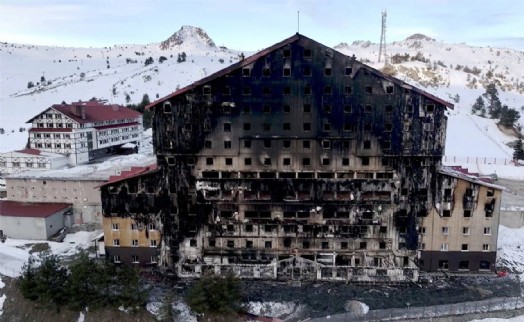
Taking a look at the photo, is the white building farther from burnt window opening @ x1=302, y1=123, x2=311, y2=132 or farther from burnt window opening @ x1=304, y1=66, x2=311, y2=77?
burnt window opening @ x1=304, y1=66, x2=311, y2=77

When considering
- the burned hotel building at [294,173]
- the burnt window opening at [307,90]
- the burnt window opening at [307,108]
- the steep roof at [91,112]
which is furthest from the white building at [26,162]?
the burnt window opening at [307,90]

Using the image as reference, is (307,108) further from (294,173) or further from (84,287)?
(84,287)

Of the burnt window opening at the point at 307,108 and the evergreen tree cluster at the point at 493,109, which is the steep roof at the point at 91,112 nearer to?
the burnt window opening at the point at 307,108

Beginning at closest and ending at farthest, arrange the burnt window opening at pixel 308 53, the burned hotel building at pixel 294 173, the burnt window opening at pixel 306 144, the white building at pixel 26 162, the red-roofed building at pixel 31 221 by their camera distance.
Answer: the burnt window opening at pixel 308 53 < the burned hotel building at pixel 294 173 < the burnt window opening at pixel 306 144 < the red-roofed building at pixel 31 221 < the white building at pixel 26 162

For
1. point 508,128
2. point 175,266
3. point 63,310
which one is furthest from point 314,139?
point 508,128

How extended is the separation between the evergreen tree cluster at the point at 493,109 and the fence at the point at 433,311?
71.8 meters

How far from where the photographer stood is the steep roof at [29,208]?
42125mm

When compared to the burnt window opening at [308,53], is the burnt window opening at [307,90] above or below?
below

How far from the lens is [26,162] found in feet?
182

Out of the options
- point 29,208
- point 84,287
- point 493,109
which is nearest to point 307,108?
point 84,287

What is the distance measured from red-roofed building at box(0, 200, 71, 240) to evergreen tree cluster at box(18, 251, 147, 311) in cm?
1284

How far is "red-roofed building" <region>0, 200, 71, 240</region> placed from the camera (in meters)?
41.7

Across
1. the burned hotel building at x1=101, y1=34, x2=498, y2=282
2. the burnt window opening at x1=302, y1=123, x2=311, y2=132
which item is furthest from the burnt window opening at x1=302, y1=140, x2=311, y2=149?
the burnt window opening at x1=302, y1=123, x2=311, y2=132

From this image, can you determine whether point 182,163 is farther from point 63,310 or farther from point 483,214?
point 483,214
